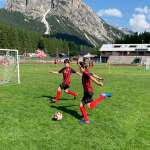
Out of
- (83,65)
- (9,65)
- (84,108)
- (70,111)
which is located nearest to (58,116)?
(84,108)

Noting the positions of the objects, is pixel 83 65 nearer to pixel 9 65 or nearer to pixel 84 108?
pixel 84 108

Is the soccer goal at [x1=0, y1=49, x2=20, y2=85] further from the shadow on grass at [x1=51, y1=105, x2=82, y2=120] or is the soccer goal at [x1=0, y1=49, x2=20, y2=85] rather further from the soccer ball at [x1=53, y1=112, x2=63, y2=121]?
the soccer ball at [x1=53, y1=112, x2=63, y2=121]

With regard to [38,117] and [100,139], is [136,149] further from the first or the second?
[38,117]

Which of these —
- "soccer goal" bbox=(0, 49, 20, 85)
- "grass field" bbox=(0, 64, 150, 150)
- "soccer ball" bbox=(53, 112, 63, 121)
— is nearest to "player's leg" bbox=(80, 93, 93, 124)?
"grass field" bbox=(0, 64, 150, 150)

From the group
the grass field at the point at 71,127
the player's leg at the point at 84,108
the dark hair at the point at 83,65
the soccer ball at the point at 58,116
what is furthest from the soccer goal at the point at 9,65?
the dark hair at the point at 83,65

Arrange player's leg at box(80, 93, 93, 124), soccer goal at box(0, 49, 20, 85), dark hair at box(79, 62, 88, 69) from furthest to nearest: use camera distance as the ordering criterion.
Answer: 1. soccer goal at box(0, 49, 20, 85)
2. player's leg at box(80, 93, 93, 124)
3. dark hair at box(79, 62, 88, 69)

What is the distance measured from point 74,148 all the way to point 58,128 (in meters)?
2.26

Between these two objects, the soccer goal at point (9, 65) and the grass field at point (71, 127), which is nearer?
the grass field at point (71, 127)

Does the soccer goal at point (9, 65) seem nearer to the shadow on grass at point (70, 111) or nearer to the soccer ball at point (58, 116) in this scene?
the shadow on grass at point (70, 111)

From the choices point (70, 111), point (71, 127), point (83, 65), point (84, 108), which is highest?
point (83, 65)

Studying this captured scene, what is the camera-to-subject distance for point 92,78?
14.9 metres

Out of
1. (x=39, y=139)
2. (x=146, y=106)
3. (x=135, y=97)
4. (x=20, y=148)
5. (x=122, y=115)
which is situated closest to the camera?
(x=20, y=148)

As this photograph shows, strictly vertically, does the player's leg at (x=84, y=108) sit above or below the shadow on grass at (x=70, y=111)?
above


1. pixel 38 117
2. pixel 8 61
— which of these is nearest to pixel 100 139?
pixel 38 117
